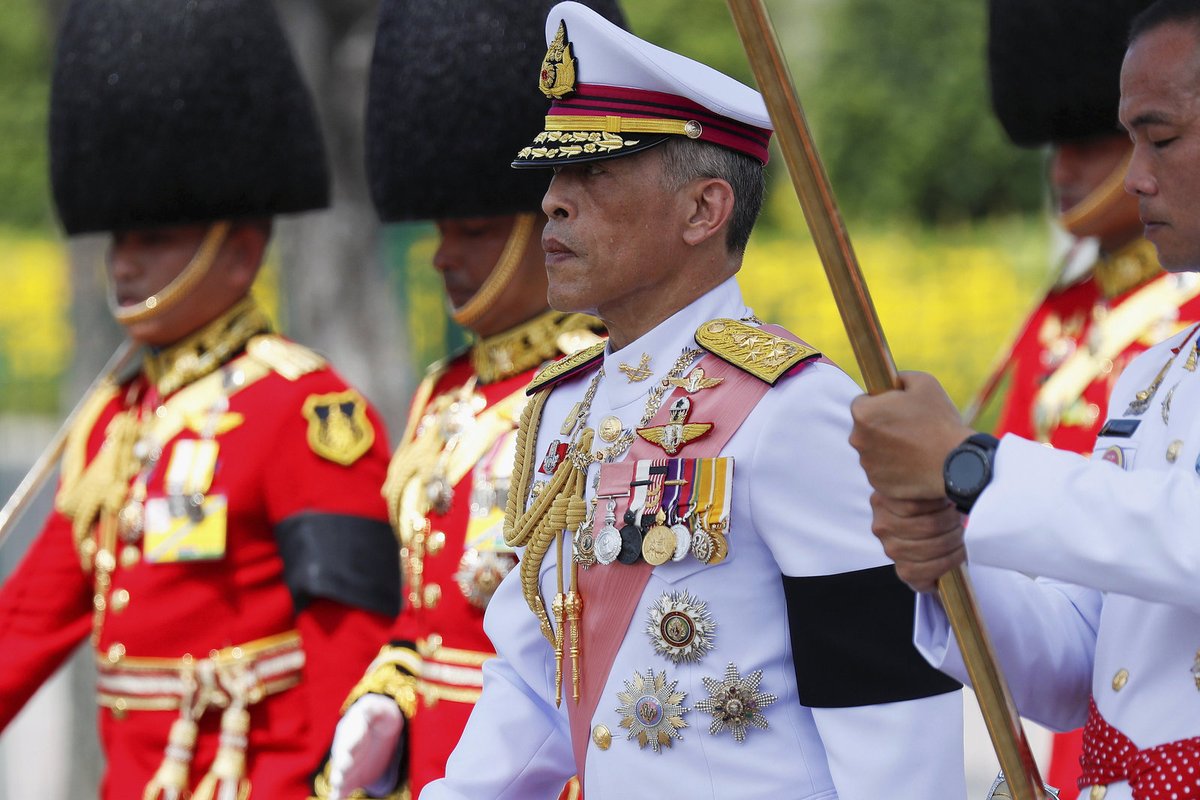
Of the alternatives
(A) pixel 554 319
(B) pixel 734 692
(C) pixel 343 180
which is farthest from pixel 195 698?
(C) pixel 343 180

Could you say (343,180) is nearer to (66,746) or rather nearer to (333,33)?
(333,33)

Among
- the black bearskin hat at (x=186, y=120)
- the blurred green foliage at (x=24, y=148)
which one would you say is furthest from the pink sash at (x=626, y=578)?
the blurred green foliage at (x=24, y=148)

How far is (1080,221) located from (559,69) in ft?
7.82

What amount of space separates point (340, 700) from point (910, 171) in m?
15.5

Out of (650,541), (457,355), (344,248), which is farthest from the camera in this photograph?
(344,248)

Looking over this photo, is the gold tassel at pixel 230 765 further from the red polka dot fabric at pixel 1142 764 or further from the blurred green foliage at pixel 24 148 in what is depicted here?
the blurred green foliage at pixel 24 148

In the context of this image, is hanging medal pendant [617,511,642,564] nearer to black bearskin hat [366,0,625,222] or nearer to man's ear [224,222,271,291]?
black bearskin hat [366,0,625,222]

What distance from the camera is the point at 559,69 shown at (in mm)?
3121

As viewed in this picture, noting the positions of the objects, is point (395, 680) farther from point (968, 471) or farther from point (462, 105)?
point (968, 471)

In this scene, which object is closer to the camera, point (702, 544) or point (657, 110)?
point (702, 544)

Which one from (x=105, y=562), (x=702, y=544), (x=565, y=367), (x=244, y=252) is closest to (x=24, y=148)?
(x=244, y=252)

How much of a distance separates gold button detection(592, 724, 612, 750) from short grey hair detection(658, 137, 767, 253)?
2.75 feet

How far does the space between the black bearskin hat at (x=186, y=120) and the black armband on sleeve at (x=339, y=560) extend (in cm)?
99

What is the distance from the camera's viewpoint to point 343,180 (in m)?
10.9
